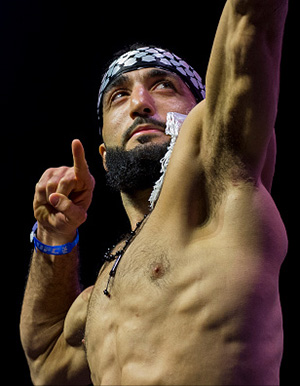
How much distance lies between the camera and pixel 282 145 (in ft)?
6.81

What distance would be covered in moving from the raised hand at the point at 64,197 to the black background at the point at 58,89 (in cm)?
76

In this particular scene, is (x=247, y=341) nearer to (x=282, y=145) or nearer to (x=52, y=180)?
(x=52, y=180)

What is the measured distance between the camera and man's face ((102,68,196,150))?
151cm

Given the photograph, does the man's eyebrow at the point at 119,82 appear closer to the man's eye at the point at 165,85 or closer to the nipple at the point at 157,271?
the man's eye at the point at 165,85

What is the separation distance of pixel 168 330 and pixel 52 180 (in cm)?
74

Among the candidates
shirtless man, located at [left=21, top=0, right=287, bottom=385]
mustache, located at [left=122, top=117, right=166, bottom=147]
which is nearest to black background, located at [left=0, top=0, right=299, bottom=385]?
mustache, located at [left=122, top=117, right=166, bottom=147]

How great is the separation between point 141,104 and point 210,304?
2.57 feet

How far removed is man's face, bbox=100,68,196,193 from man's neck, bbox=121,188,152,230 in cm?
3

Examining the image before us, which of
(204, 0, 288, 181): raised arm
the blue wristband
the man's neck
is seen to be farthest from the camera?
the blue wristband

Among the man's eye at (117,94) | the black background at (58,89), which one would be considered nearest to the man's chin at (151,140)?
the man's eye at (117,94)

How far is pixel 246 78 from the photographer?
0.93 meters

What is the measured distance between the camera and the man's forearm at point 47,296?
1755mm

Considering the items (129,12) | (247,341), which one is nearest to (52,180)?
(247,341)

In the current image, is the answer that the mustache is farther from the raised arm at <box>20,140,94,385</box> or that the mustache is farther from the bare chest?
the bare chest
